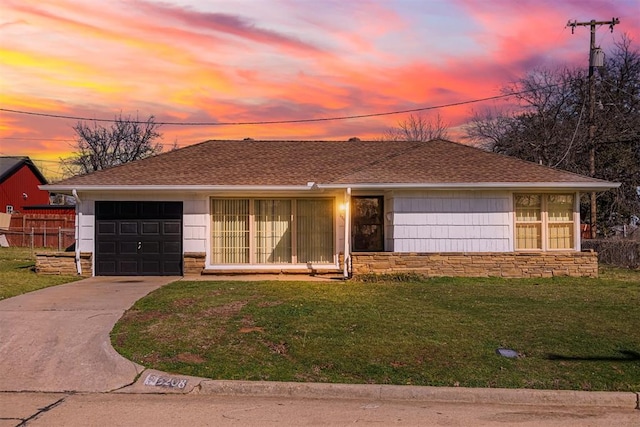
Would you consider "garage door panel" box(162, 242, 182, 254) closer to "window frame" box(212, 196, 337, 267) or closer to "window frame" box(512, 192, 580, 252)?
"window frame" box(212, 196, 337, 267)

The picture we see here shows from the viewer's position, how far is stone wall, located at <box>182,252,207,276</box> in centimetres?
1661

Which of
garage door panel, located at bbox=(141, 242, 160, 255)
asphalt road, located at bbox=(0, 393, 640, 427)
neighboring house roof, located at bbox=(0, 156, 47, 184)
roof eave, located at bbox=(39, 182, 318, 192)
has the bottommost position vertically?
asphalt road, located at bbox=(0, 393, 640, 427)

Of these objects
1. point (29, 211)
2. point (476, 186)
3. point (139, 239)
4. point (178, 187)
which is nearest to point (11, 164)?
point (29, 211)

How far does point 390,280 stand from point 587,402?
28.9 ft

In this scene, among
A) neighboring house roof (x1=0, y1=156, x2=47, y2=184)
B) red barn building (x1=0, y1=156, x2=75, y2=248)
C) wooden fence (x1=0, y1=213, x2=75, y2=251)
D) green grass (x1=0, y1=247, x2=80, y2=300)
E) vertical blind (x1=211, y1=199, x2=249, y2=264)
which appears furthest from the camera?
neighboring house roof (x1=0, y1=156, x2=47, y2=184)

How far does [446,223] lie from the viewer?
53.2ft

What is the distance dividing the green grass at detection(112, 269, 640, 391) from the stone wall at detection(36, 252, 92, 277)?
4.86 metres

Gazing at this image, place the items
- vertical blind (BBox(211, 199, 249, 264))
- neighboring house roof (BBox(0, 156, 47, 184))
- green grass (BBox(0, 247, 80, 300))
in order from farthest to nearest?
1. neighboring house roof (BBox(0, 156, 47, 184))
2. vertical blind (BBox(211, 199, 249, 264))
3. green grass (BBox(0, 247, 80, 300))

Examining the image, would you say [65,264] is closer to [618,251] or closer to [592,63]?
[618,251]

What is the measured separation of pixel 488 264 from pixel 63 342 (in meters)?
11.0

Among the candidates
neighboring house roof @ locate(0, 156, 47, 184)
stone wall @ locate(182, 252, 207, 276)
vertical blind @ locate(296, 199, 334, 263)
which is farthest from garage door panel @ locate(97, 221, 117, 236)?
neighboring house roof @ locate(0, 156, 47, 184)

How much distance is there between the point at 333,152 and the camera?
20.4 metres

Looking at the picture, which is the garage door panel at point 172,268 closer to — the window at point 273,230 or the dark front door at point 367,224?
the window at point 273,230

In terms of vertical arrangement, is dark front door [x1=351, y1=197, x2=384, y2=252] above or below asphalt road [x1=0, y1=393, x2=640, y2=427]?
above
